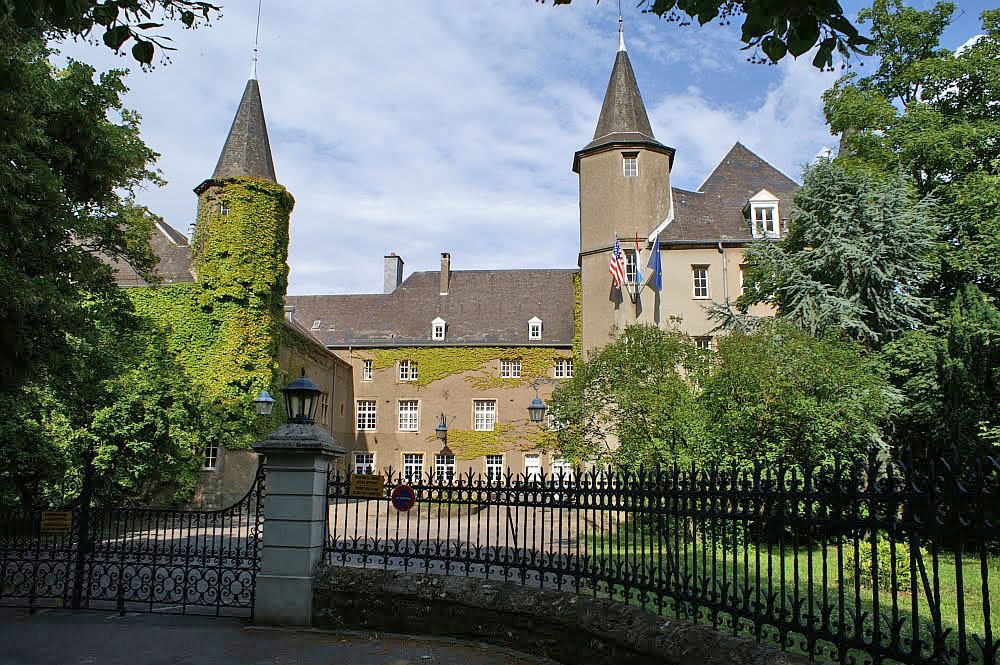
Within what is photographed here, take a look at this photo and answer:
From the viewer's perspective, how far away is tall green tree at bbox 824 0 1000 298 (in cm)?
2062

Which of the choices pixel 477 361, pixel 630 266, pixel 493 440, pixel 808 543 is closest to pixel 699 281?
pixel 630 266

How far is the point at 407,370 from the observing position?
4156 cm

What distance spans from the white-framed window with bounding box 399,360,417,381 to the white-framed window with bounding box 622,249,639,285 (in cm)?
1519

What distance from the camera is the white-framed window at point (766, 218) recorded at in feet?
98.1

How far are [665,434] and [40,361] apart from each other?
12771 mm

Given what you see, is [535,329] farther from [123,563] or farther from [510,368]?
[123,563]

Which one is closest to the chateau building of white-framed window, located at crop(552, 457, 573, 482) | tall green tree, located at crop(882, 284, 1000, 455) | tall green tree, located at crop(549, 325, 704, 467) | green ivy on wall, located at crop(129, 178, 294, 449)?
green ivy on wall, located at crop(129, 178, 294, 449)

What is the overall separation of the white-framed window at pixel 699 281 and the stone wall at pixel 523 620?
78.7 feet

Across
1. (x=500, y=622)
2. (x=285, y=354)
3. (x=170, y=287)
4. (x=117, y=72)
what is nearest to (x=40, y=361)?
(x=117, y=72)

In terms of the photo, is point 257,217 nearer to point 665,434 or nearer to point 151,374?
point 151,374

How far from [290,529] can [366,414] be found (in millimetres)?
33750

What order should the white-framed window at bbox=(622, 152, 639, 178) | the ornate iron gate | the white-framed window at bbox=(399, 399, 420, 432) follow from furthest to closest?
the white-framed window at bbox=(399, 399, 420, 432), the white-framed window at bbox=(622, 152, 639, 178), the ornate iron gate

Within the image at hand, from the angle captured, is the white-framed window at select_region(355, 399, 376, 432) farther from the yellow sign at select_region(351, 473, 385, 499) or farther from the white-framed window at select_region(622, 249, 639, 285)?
the yellow sign at select_region(351, 473, 385, 499)

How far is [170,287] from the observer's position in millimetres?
27562
